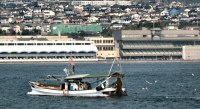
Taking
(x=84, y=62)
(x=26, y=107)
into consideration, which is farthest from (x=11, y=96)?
(x=84, y=62)

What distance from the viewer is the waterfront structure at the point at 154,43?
546 feet

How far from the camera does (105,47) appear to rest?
170875mm

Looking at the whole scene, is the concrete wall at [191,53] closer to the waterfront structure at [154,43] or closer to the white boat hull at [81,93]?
the waterfront structure at [154,43]

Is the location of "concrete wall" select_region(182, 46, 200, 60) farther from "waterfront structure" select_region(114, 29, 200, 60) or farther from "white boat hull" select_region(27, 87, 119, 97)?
"white boat hull" select_region(27, 87, 119, 97)

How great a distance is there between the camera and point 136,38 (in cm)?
16612

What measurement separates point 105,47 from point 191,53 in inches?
546

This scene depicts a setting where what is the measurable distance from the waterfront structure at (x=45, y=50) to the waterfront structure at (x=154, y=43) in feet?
16.4

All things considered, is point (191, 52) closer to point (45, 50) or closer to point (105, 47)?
point (105, 47)

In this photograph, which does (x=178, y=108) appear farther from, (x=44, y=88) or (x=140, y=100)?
(x=44, y=88)

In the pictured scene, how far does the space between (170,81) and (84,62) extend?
77396mm

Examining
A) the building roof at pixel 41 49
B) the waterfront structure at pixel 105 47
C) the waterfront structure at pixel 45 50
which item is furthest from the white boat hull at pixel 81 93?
the waterfront structure at pixel 105 47

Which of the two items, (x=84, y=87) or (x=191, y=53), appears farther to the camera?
(x=191, y=53)

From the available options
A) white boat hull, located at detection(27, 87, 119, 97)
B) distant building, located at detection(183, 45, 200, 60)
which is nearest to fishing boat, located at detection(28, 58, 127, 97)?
white boat hull, located at detection(27, 87, 119, 97)

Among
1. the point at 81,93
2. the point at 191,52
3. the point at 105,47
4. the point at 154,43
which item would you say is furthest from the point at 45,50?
the point at 81,93
